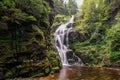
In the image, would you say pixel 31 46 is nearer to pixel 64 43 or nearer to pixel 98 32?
pixel 64 43

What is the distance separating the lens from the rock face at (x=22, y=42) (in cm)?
1302

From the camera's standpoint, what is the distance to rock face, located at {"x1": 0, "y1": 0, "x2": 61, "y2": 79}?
13.0 metres

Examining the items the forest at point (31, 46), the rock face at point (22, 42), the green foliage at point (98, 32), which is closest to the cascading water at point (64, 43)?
the green foliage at point (98, 32)

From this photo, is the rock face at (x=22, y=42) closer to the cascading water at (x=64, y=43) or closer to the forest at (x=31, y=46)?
the forest at (x=31, y=46)

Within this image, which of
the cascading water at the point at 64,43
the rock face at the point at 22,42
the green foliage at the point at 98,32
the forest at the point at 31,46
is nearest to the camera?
the rock face at the point at 22,42

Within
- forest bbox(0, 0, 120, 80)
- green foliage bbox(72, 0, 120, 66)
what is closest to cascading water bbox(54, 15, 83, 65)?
green foliage bbox(72, 0, 120, 66)

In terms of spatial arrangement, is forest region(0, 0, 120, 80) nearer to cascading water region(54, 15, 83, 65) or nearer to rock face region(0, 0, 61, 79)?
rock face region(0, 0, 61, 79)

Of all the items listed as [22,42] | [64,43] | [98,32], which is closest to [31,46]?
[22,42]

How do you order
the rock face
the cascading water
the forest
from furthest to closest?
the cascading water
the forest
the rock face

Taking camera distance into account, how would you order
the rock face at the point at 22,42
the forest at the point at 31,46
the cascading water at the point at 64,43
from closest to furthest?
the rock face at the point at 22,42, the forest at the point at 31,46, the cascading water at the point at 64,43

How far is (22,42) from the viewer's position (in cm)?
1423

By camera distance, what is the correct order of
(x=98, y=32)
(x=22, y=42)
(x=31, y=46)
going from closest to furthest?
(x=22, y=42) → (x=31, y=46) → (x=98, y=32)

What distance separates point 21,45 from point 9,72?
224 centimetres

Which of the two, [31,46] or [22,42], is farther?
[31,46]
